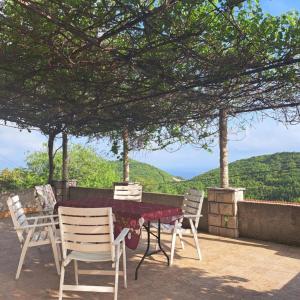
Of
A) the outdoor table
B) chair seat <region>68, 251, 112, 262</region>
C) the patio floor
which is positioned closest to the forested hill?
the patio floor

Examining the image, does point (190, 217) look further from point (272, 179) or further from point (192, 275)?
point (272, 179)

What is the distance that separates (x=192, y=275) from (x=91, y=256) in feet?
4.39

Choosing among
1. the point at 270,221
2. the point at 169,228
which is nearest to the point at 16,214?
the point at 169,228

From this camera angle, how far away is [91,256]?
3.33 meters

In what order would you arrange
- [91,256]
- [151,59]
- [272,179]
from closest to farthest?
[91,256], [151,59], [272,179]

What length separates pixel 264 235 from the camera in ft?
19.0

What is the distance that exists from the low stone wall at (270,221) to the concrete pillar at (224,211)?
110 millimetres

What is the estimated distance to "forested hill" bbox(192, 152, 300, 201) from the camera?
6.96 meters

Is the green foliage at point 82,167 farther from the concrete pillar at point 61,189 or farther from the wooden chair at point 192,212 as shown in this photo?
the wooden chair at point 192,212

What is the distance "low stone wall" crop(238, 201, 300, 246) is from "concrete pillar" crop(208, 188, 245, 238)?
0.36 ft

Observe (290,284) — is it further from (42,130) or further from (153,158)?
(42,130)

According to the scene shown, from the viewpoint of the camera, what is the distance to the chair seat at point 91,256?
327 centimetres

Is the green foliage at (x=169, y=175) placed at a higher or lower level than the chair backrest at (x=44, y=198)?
higher

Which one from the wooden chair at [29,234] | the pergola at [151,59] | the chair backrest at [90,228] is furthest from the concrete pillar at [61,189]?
the chair backrest at [90,228]
